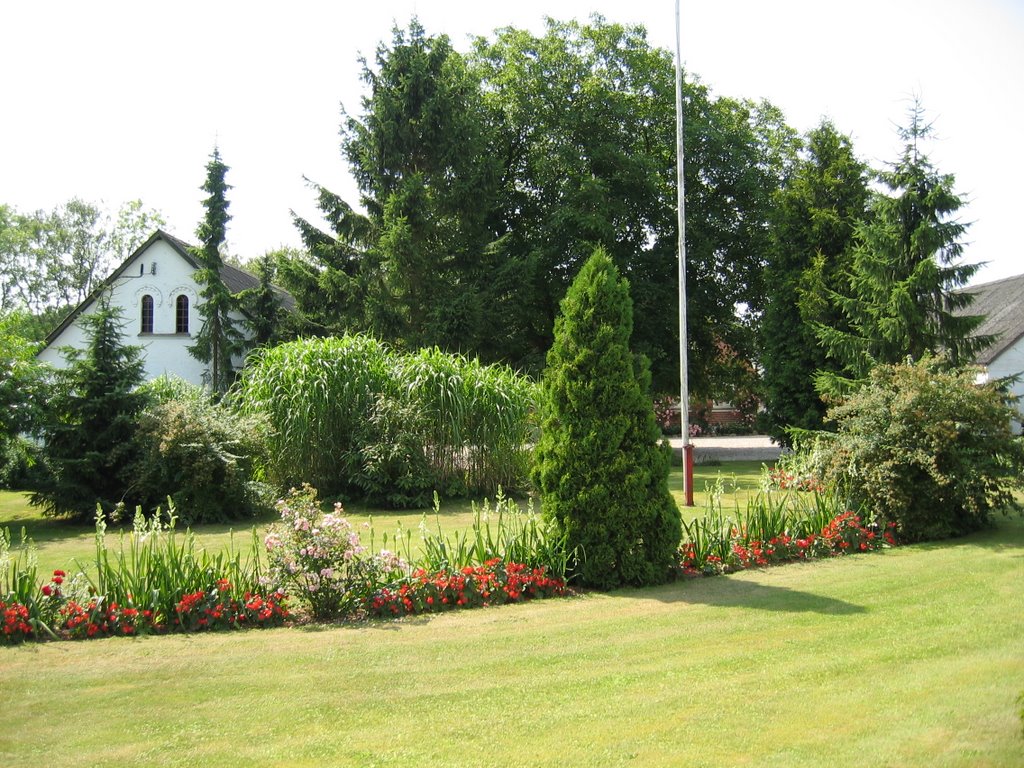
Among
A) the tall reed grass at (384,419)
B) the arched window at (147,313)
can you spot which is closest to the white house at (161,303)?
the arched window at (147,313)

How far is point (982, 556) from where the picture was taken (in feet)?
28.1

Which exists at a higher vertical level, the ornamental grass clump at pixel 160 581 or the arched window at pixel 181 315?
the arched window at pixel 181 315

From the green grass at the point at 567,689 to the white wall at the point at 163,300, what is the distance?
78.1 ft

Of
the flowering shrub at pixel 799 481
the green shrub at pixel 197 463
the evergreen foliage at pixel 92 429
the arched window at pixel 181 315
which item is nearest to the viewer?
the flowering shrub at pixel 799 481

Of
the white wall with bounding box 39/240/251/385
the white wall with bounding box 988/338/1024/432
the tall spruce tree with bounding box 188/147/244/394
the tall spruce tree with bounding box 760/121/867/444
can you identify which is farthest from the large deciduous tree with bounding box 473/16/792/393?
the white wall with bounding box 39/240/251/385

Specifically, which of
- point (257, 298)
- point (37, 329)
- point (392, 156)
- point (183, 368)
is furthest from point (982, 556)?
point (37, 329)

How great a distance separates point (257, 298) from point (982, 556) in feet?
77.5

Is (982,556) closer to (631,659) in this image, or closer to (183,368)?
(631,659)

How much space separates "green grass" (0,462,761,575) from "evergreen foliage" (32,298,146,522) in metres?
0.52

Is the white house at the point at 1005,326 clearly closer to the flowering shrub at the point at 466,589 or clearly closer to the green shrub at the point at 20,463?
the flowering shrub at the point at 466,589

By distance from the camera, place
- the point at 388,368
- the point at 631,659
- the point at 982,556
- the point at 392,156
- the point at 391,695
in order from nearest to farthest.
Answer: the point at 391,695, the point at 631,659, the point at 982,556, the point at 388,368, the point at 392,156

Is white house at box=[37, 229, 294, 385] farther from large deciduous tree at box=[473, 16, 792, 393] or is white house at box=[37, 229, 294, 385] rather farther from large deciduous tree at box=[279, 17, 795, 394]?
large deciduous tree at box=[473, 16, 792, 393]

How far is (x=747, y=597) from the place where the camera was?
7.01 meters

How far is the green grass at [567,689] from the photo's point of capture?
13.1ft
